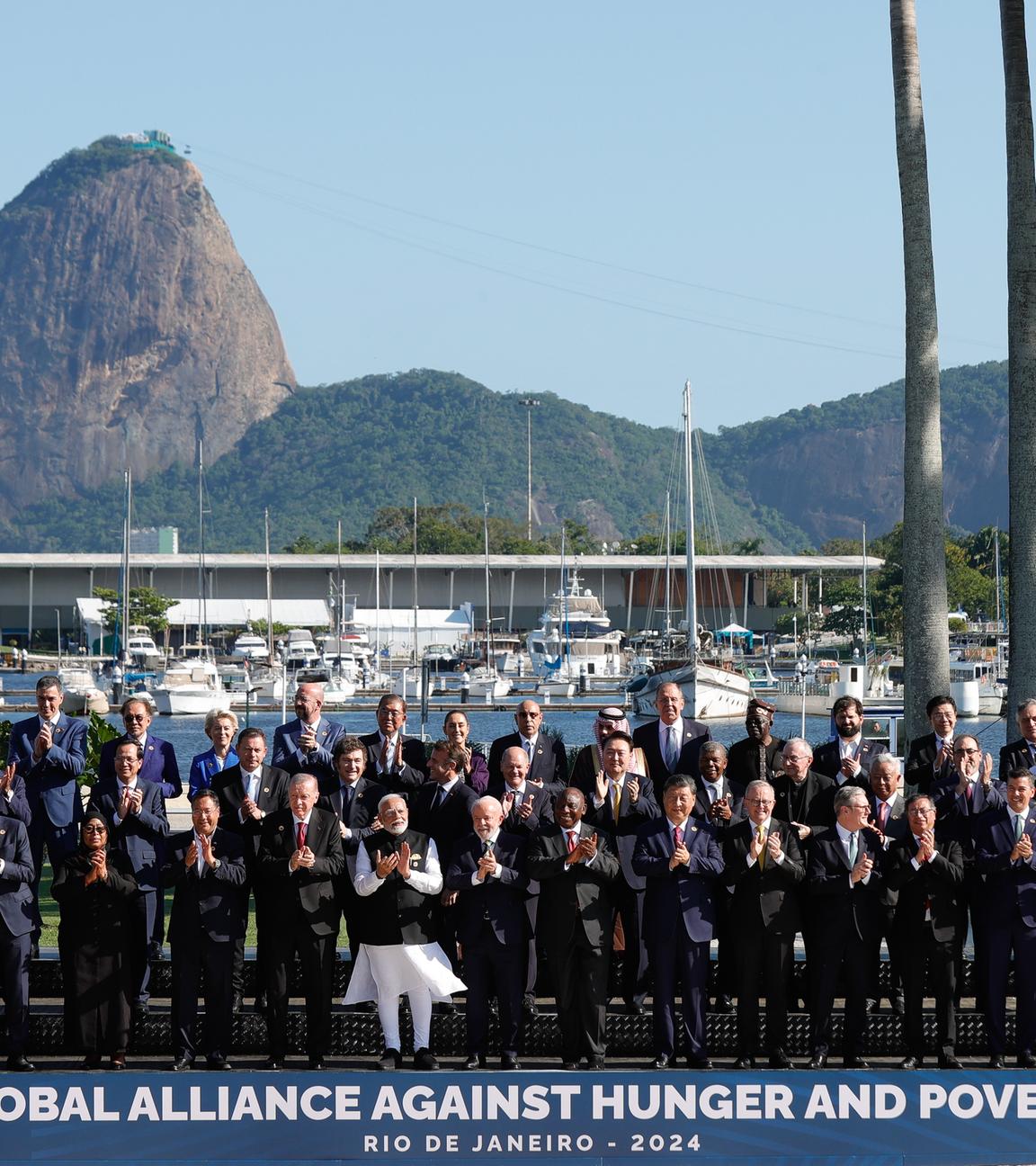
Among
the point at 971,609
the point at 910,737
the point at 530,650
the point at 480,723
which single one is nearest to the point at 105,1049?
the point at 910,737

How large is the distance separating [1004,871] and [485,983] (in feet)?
10.5

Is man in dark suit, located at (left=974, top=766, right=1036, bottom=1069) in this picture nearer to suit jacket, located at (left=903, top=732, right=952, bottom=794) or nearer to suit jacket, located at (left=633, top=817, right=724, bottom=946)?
suit jacket, located at (left=903, top=732, right=952, bottom=794)

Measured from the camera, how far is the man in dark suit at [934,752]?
1161 centimetres

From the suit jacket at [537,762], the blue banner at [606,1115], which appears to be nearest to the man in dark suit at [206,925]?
the blue banner at [606,1115]

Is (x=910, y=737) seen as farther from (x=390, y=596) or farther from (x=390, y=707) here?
(x=390, y=596)

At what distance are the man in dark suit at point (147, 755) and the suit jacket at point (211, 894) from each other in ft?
2.88

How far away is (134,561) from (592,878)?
114 meters

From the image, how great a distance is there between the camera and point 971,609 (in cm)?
11131

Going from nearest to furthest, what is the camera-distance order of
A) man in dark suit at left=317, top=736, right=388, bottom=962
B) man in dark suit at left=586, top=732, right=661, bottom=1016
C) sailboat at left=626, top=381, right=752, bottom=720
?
man in dark suit at left=317, top=736, right=388, bottom=962, man in dark suit at left=586, top=732, right=661, bottom=1016, sailboat at left=626, top=381, right=752, bottom=720

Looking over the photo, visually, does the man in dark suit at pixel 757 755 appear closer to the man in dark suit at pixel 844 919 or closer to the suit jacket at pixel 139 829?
the man in dark suit at pixel 844 919

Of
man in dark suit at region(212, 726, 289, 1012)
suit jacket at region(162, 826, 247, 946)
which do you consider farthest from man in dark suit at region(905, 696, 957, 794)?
suit jacket at region(162, 826, 247, 946)

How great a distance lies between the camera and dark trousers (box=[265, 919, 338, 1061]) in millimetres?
10320

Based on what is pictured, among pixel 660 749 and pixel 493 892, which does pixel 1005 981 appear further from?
pixel 493 892

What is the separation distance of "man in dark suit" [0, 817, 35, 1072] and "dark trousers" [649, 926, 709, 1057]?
3.75 meters
